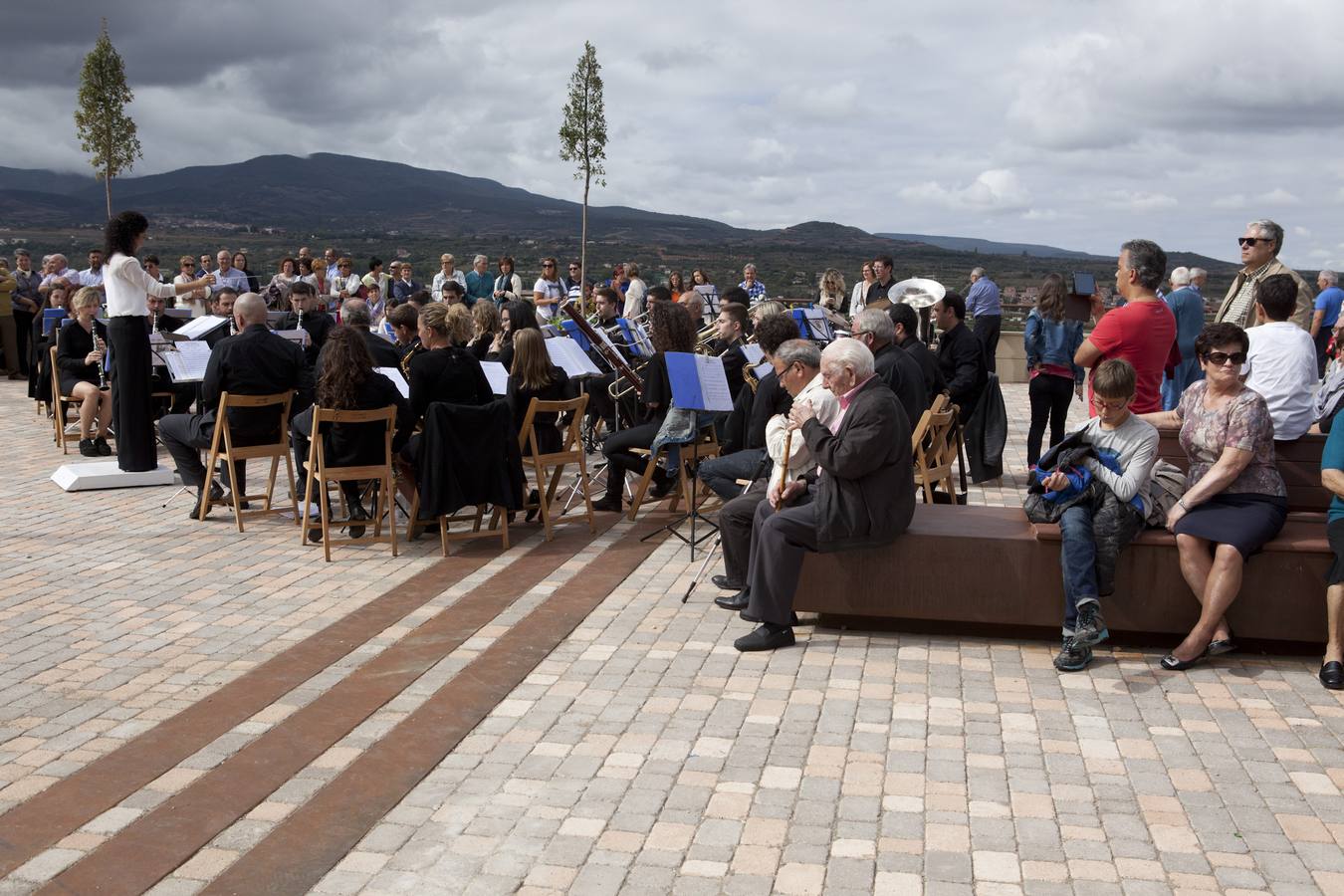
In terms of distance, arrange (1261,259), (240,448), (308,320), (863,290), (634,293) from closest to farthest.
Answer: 1. (1261,259)
2. (240,448)
3. (308,320)
4. (863,290)
5. (634,293)

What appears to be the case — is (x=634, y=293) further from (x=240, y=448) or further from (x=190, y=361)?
(x=240, y=448)

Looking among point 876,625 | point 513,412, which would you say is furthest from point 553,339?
point 876,625

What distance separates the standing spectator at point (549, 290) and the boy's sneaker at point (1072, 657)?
1377cm

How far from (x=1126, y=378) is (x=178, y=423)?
635 cm

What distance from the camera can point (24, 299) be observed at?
1866cm

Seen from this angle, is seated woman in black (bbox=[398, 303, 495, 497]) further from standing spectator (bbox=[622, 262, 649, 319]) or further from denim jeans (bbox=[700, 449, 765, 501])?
standing spectator (bbox=[622, 262, 649, 319])

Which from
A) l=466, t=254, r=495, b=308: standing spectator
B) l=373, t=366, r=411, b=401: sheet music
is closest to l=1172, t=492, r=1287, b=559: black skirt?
l=373, t=366, r=411, b=401: sheet music

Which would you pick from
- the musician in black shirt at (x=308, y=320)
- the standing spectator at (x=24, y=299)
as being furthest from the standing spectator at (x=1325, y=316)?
the standing spectator at (x=24, y=299)

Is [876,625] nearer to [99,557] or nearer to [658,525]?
[658,525]

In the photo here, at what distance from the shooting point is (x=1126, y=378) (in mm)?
5738

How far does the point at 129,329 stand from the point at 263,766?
627 cm

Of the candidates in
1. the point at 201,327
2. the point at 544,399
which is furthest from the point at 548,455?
the point at 201,327

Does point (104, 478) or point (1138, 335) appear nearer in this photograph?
point (1138, 335)

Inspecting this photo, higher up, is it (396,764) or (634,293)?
(634,293)
